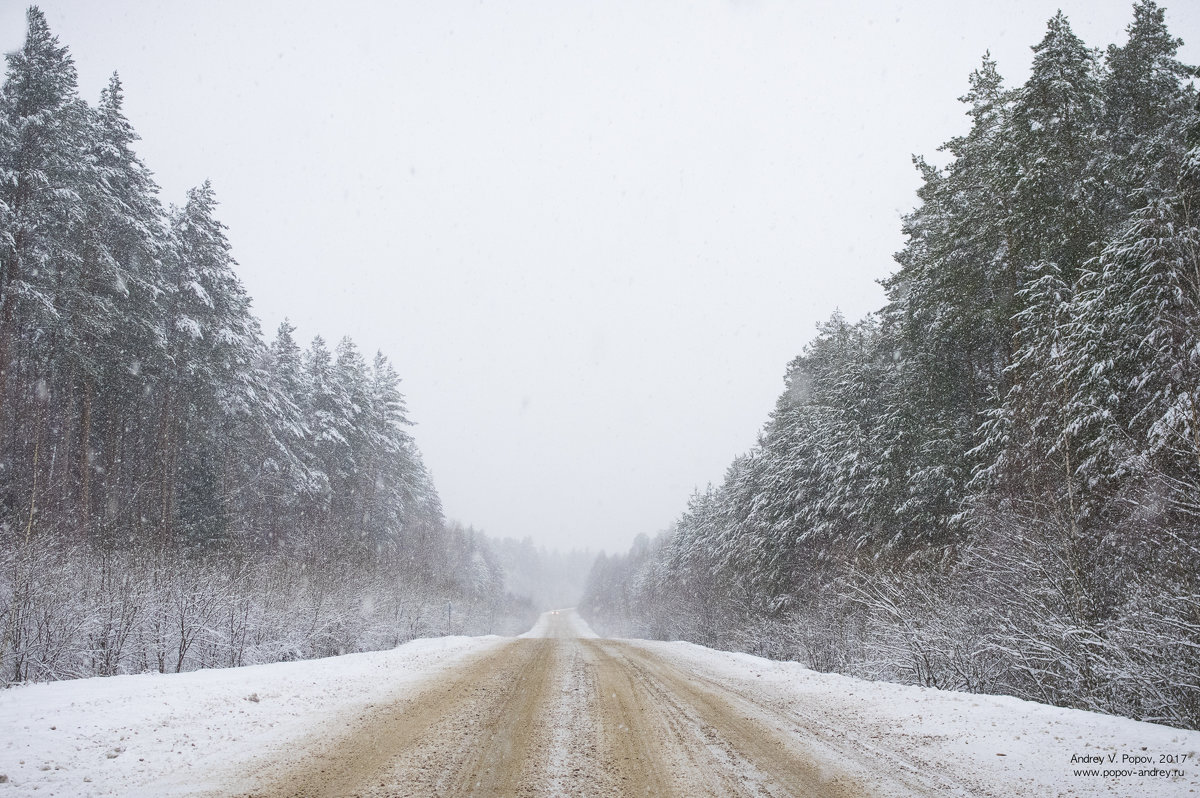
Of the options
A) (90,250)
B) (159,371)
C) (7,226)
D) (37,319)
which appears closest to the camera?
(7,226)

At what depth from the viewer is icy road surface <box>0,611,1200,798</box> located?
4652 millimetres

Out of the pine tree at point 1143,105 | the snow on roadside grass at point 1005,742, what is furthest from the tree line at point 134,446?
the pine tree at point 1143,105

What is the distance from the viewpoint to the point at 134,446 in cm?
2402

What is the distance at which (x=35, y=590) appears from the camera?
9234mm

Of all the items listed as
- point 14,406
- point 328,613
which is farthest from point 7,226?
point 328,613

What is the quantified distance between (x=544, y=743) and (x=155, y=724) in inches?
163

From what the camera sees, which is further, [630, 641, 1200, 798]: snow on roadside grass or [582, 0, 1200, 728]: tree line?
[582, 0, 1200, 728]: tree line

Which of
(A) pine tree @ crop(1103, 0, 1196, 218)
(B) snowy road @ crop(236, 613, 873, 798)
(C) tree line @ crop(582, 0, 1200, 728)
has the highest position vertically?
(A) pine tree @ crop(1103, 0, 1196, 218)

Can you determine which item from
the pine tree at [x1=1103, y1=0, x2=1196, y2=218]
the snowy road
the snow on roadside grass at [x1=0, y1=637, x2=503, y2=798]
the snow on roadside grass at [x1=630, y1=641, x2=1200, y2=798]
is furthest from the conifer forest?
the snowy road

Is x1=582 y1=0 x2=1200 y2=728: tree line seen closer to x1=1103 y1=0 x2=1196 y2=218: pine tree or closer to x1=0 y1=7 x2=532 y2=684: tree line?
x1=1103 y1=0 x2=1196 y2=218: pine tree

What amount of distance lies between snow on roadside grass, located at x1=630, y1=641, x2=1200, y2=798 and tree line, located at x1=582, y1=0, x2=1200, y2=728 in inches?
55.9

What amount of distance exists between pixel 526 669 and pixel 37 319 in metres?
18.6

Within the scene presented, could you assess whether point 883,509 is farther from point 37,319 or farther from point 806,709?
point 37,319

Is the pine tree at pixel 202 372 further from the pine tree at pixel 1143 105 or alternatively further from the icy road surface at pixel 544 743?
the pine tree at pixel 1143 105
